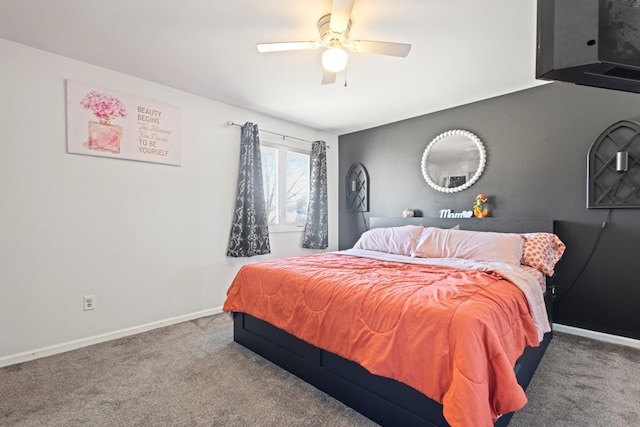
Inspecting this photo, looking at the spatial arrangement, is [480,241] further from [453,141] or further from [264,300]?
[264,300]

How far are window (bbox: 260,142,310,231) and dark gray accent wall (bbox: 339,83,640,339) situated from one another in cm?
173

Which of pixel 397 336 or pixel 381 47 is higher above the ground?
pixel 381 47

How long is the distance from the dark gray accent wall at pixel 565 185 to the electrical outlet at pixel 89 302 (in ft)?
11.6

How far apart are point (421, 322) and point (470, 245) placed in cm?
166

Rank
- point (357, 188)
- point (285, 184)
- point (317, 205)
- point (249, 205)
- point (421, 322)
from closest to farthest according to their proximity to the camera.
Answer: point (421, 322), point (249, 205), point (285, 184), point (317, 205), point (357, 188)

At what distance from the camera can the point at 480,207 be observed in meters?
3.26

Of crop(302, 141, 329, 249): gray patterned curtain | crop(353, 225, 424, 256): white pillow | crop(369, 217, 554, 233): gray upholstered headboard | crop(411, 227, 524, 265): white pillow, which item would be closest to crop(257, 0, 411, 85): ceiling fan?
crop(411, 227, 524, 265): white pillow

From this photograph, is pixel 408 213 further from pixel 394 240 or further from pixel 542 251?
pixel 542 251

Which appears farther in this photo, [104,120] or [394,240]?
[394,240]

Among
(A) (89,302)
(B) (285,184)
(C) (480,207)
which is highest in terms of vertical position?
(B) (285,184)

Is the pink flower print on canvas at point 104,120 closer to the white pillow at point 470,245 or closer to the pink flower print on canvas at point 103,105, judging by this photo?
the pink flower print on canvas at point 103,105

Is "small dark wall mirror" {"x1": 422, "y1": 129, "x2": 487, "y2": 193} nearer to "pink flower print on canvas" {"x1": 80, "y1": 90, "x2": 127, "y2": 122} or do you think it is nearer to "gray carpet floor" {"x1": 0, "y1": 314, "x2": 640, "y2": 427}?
"gray carpet floor" {"x1": 0, "y1": 314, "x2": 640, "y2": 427}

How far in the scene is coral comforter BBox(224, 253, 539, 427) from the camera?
3.93 feet

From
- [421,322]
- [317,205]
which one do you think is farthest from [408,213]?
[421,322]
